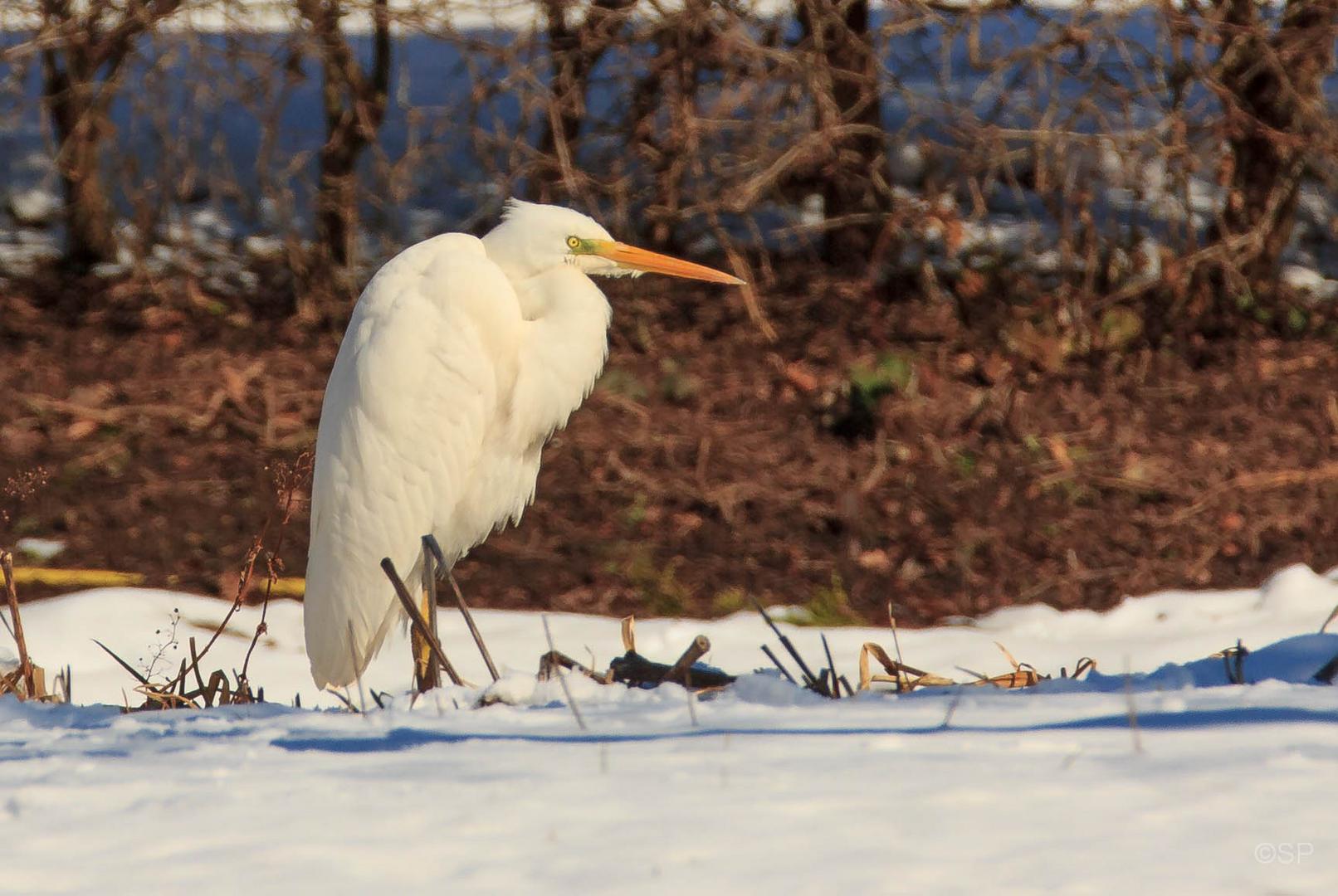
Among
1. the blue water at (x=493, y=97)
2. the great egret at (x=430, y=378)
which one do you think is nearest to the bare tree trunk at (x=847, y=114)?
the blue water at (x=493, y=97)

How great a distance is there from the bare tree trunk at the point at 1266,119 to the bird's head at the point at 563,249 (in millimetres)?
3955

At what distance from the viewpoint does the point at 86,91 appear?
313 inches

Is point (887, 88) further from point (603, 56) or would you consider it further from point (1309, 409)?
point (1309, 409)

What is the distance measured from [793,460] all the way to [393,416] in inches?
111

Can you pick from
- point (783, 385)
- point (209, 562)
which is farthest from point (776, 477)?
point (209, 562)

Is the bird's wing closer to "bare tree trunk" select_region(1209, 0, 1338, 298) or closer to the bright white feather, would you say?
the bright white feather

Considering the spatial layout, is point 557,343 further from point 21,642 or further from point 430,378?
point 21,642

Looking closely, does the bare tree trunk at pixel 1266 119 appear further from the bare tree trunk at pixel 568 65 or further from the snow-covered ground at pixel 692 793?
the snow-covered ground at pixel 692 793

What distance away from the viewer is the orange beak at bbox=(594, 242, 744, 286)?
4207 mm

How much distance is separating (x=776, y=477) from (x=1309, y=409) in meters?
2.45

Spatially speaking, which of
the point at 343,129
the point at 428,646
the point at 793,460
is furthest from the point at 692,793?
the point at 343,129

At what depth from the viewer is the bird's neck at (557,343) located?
427 cm

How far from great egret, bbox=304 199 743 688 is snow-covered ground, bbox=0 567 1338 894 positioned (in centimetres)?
158

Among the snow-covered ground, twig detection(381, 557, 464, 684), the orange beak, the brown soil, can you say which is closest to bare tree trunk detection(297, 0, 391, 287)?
the brown soil
